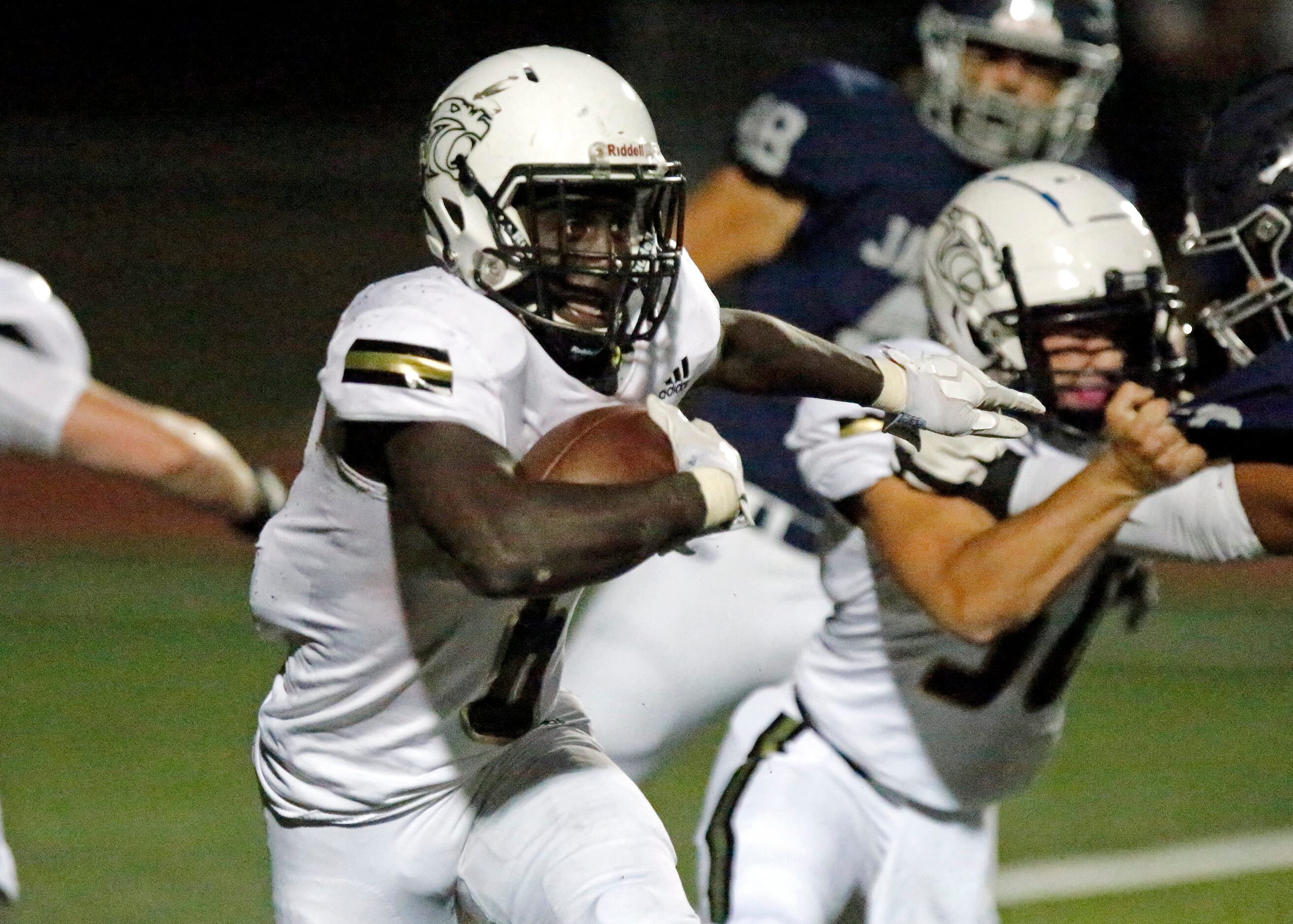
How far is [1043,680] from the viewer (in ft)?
10.6

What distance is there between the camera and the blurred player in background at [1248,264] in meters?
3.01

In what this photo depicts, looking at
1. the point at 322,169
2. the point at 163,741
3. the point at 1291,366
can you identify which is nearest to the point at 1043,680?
the point at 1291,366

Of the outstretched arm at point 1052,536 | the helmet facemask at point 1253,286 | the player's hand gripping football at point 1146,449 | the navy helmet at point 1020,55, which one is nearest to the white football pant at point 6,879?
the outstretched arm at point 1052,536

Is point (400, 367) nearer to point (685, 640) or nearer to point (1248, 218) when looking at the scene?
point (1248, 218)

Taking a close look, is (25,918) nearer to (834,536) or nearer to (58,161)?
(834,536)

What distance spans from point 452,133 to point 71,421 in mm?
646

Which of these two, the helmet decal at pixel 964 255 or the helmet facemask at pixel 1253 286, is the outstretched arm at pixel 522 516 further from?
the helmet facemask at pixel 1253 286

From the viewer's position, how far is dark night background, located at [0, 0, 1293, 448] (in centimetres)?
947

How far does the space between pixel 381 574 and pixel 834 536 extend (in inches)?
39.3

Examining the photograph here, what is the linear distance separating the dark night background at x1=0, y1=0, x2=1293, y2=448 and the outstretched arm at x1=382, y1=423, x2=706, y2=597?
6785mm

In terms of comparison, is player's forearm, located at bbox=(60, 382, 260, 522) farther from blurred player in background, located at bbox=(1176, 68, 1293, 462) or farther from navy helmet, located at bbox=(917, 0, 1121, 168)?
navy helmet, located at bbox=(917, 0, 1121, 168)

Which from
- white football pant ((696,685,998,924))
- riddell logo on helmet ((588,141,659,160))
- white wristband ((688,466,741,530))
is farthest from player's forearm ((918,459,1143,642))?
riddell logo on helmet ((588,141,659,160))

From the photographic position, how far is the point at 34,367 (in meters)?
2.56

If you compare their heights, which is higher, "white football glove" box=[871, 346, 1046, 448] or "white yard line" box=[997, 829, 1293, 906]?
"white football glove" box=[871, 346, 1046, 448]
